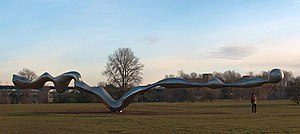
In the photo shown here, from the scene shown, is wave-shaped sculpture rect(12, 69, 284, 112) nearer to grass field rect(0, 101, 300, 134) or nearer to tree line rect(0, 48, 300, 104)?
grass field rect(0, 101, 300, 134)

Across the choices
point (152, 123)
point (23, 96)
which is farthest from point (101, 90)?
point (23, 96)

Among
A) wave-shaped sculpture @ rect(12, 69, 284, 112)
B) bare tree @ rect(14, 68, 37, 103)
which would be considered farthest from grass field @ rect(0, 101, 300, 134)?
bare tree @ rect(14, 68, 37, 103)

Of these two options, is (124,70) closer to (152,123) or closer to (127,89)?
(127,89)

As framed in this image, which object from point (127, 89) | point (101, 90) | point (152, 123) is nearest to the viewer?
point (152, 123)

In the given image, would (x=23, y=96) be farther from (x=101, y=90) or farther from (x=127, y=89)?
(x=101, y=90)

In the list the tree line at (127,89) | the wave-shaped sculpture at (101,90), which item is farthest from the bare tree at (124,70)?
the wave-shaped sculpture at (101,90)

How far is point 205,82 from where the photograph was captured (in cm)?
2527

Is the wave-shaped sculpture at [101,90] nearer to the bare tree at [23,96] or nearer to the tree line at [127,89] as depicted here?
the tree line at [127,89]

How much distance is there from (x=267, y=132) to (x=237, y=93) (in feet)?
225

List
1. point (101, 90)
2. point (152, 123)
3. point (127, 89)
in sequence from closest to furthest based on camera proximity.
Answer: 1. point (152, 123)
2. point (101, 90)
3. point (127, 89)

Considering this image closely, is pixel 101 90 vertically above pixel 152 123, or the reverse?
pixel 101 90

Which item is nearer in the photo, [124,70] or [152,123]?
[152,123]

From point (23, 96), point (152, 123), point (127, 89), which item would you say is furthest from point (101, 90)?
point (23, 96)

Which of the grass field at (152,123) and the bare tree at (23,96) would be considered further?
the bare tree at (23,96)
